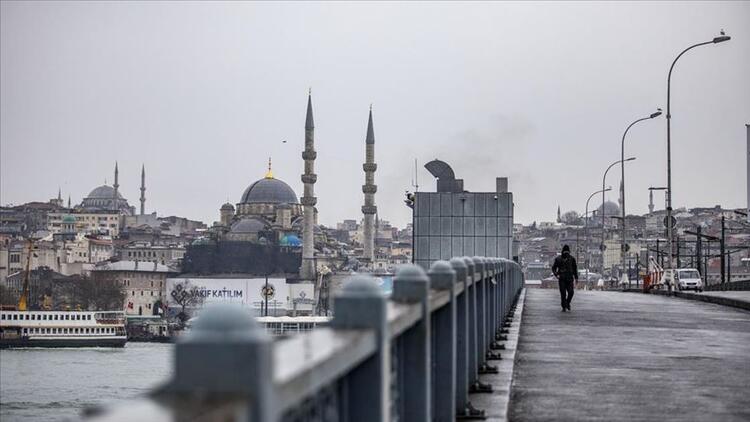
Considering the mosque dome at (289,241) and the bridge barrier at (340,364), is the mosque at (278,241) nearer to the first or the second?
the mosque dome at (289,241)

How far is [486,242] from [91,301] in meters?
98.7

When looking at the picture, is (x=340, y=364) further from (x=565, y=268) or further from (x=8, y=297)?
(x=8, y=297)

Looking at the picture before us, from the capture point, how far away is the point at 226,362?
2213 millimetres

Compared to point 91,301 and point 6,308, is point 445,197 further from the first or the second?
point 91,301

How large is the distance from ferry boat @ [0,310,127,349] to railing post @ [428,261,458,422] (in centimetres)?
9133

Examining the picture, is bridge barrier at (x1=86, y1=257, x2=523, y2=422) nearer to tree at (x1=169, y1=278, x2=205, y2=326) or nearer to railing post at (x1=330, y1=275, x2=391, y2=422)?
railing post at (x1=330, y1=275, x2=391, y2=422)

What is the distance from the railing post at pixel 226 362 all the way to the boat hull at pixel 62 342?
312ft

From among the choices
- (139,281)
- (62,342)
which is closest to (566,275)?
(62,342)

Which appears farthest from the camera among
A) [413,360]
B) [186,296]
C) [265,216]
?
[265,216]

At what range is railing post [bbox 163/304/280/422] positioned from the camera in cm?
221

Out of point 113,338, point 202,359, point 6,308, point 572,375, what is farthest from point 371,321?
point 6,308

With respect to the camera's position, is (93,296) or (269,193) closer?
(93,296)

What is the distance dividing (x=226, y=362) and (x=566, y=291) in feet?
59.6

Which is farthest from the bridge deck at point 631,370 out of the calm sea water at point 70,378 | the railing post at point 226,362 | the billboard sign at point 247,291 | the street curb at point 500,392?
the billboard sign at point 247,291
